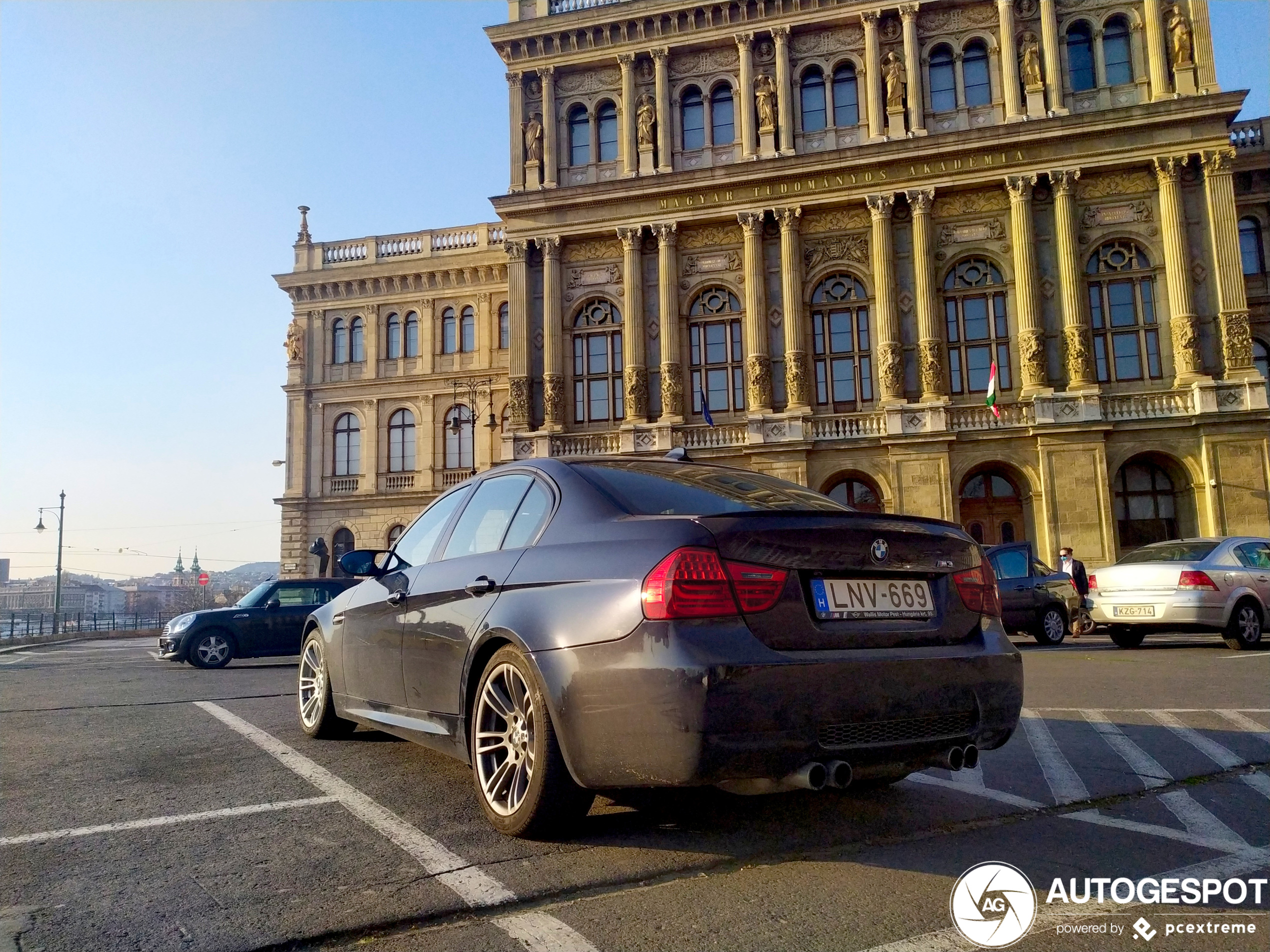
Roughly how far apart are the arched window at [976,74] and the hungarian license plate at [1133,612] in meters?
24.2

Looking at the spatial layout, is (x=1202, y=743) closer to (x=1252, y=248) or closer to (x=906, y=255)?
(x=906, y=255)

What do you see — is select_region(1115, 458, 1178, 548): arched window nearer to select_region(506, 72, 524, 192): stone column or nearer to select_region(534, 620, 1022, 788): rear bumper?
select_region(506, 72, 524, 192): stone column

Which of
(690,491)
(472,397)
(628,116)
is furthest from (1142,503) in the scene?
(690,491)

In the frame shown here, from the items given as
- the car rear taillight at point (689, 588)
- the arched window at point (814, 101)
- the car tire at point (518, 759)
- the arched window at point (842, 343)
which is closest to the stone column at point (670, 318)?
the arched window at point (842, 343)

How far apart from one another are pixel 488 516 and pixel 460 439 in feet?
121

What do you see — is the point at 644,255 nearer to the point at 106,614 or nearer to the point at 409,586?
the point at 106,614

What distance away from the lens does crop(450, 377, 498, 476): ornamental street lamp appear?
4000cm

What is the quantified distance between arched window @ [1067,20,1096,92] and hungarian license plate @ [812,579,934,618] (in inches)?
1314

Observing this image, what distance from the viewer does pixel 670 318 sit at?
105 ft

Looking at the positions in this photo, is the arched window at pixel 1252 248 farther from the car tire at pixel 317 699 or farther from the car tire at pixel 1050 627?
the car tire at pixel 317 699

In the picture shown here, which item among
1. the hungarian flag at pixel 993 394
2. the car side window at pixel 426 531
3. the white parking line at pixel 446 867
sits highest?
the hungarian flag at pixel 993 394

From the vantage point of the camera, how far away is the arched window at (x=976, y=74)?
31.2 m

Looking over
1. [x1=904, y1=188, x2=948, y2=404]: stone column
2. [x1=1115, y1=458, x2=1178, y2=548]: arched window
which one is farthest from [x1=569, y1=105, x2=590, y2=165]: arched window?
[x1=1115, y1=458, x2=1178, y2=548]: arched window

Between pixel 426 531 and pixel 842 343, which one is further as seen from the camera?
pixel 842 343
